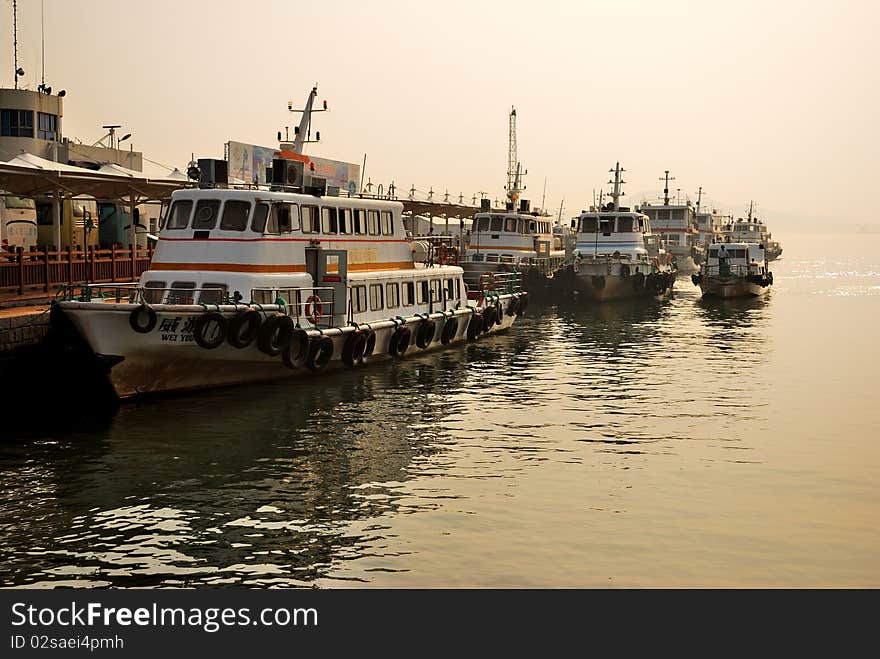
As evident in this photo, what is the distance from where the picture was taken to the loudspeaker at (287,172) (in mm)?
26202

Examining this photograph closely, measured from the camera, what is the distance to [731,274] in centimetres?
6212

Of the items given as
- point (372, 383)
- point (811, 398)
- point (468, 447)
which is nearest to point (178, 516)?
point (468, 447)

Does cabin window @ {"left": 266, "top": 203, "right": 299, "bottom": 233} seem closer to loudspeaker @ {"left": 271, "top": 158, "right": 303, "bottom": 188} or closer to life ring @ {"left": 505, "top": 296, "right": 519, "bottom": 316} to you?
loudspeaker @ {"left": 271, "top": 158, "right": 303, "bottom": 188}

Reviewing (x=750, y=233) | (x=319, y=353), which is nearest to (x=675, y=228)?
(x=750, y=233)

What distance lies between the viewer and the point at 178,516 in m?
14.4

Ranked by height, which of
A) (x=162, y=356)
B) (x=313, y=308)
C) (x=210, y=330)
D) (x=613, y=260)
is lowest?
(x=162, y=356)

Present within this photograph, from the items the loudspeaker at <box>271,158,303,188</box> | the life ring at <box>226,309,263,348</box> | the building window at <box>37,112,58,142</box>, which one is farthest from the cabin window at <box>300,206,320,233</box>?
the building window at <box>37,112,58,142</box>

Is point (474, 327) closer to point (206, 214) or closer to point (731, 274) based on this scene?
point (206, 214)

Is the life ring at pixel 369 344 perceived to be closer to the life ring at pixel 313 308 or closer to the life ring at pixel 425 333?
the life ring at pixel 313 308

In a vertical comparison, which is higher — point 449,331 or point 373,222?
point 373,222

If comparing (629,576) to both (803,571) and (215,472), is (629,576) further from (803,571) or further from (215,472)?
(215,472)

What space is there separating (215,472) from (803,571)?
9.42 metres

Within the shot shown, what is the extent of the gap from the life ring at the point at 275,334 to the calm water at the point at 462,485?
3.57ft

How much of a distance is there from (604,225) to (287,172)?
37.3 m
